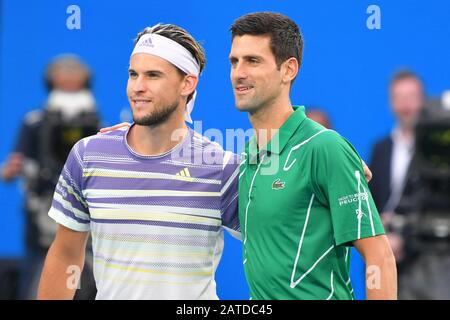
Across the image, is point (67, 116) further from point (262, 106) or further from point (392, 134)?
point (262, 106)

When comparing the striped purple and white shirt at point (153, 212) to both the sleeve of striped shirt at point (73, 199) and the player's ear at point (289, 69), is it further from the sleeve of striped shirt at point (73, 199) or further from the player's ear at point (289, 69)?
the player's ear at point (289, 69)

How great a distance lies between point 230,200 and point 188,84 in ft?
1.72

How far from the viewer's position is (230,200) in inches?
133

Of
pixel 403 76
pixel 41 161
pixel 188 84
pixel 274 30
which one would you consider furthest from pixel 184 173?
pixel 403 76

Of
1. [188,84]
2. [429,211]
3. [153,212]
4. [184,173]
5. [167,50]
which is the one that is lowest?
[429,211]

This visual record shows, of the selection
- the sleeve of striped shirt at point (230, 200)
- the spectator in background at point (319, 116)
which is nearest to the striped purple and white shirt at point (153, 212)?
the sleeve of striped shirt at point (230, 200)

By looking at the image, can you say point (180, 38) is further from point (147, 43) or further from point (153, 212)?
point (153, 212)

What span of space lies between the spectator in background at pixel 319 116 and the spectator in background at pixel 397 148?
363mm

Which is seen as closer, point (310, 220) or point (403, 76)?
point (310, 220)

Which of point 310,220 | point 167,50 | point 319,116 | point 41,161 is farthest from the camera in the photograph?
point 319,116

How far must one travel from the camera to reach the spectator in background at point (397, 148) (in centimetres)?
548

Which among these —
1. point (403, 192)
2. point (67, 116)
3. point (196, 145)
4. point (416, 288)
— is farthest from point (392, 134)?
point (196, 145)

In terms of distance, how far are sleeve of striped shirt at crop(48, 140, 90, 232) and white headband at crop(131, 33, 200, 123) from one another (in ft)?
1.53

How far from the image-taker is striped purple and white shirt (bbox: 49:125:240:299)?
3283 millimetres
